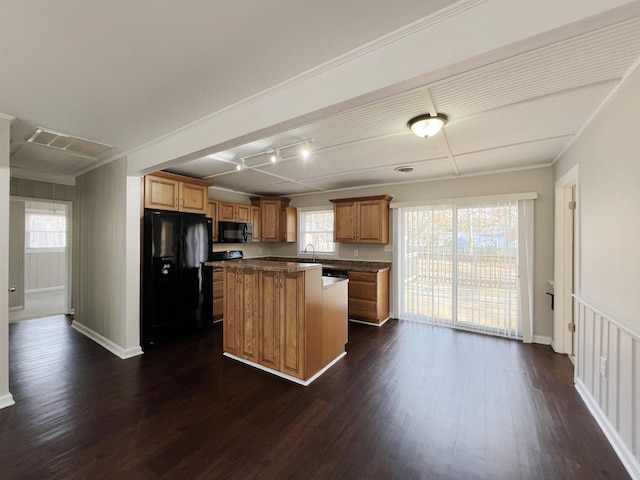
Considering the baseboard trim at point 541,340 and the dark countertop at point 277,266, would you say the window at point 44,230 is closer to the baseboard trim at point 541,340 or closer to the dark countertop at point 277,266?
the dark countertop at point 277,266

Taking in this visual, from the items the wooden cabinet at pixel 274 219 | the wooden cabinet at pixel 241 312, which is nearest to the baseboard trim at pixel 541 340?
the wooden cabinet at pixel 241 312

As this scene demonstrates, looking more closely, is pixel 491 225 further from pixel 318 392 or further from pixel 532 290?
pixel 318 392

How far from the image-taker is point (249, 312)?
9.98 ft

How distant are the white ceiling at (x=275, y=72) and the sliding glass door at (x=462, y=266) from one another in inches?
49.3

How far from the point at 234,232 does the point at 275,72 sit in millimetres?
3728

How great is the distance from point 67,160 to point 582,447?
6.17m

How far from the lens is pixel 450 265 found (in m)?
4.34

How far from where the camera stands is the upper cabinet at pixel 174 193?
3.58m

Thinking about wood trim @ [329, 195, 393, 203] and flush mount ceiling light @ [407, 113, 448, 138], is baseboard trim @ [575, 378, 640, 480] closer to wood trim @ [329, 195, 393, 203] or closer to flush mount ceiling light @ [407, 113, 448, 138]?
flush mount ceiling light @ [407, 113, 448, 138]

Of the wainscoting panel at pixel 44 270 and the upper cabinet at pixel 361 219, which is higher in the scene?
the upper cabinet at pixel 361 219

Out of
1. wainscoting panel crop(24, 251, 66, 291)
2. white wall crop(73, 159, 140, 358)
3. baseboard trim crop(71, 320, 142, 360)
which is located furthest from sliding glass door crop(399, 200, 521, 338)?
wainscoting panel crop(24, 251, 66, 291)

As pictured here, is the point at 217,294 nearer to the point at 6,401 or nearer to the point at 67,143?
the point at 6,401

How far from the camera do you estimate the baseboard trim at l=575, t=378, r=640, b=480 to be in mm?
1600

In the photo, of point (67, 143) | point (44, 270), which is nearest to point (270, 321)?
point (67, 143)
